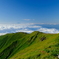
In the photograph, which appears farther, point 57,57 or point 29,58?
point 29,58

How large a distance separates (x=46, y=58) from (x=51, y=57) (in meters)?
2.06

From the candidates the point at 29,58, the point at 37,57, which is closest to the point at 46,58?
the point at 37,57

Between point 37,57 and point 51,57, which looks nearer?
point 51,57

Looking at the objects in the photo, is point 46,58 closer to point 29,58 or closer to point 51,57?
point 51,57

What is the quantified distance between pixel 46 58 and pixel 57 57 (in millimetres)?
4165

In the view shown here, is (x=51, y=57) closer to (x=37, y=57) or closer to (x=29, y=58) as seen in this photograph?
(x=37, y=57)

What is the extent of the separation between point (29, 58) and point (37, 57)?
414 cm

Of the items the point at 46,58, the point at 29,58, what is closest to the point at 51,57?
the point at 46,58

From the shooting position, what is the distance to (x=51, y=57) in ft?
127

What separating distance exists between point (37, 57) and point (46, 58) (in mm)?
7197

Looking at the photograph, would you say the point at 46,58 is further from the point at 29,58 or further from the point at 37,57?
the point at 29,58

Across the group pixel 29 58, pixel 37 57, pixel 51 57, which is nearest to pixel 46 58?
pixel 51 57

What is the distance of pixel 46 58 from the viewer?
39.9 metres

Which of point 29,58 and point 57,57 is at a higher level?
point 57,57
